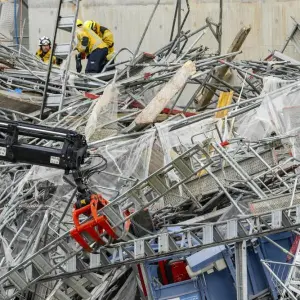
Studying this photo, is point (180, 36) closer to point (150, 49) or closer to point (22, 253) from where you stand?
point (150, 49)

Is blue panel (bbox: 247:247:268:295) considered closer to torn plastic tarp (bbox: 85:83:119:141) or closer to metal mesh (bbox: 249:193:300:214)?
metal mesh (bbox: 249:193:300:214)

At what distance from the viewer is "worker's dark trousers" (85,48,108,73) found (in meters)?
16.0

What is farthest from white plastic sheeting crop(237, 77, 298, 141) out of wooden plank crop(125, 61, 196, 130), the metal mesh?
the metal mesh

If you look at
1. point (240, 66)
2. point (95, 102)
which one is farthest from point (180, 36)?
point (95, 102)

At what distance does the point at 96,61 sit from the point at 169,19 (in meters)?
3.50

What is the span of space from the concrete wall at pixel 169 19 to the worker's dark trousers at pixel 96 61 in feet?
10.0

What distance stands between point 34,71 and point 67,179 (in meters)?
5.30

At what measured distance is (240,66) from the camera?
1461 cm

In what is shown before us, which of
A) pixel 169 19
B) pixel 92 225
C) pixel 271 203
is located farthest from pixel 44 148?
pixel 169 19

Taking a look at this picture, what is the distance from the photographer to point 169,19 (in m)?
19.1

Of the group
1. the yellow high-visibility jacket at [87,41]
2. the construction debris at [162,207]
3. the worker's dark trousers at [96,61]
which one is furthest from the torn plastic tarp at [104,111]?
the yellow high-visibility jacket at [87,41]

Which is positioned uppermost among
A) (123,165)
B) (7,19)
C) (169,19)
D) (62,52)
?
(62,52)

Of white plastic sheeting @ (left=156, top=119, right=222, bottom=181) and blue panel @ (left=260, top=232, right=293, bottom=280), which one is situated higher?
white plastic sheeting @ (left=156, top=119, right=222, bottom=181)

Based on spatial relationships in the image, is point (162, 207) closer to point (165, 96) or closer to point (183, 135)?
point (183, 135)
